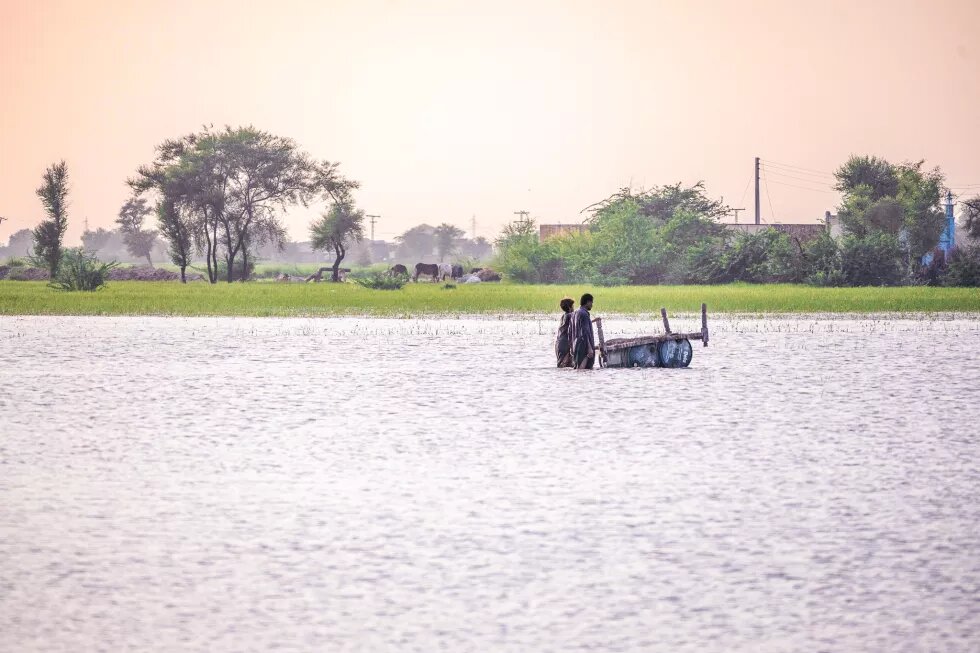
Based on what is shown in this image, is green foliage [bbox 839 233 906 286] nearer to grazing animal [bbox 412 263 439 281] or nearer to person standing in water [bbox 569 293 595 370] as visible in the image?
grazing animal [bbox 412 263 439 281]

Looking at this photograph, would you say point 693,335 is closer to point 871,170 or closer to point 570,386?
point 570,386

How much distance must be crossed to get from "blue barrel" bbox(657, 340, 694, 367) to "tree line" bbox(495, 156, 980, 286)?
150ft

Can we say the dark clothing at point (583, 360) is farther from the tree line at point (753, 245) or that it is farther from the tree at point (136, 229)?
the tree at point (136, 229)

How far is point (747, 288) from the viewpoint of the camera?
64.1 m

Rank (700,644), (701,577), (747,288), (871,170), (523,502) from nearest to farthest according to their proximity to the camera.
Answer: (700,644) → (701,577) → (523,502) → (747,288) → (871,170)

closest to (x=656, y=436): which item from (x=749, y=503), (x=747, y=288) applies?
(x=749, y=503)

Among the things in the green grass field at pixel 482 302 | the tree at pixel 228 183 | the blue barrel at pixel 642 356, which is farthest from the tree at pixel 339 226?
the blue barrel at pixel 642 356

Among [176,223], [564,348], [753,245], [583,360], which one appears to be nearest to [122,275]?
[176,223]

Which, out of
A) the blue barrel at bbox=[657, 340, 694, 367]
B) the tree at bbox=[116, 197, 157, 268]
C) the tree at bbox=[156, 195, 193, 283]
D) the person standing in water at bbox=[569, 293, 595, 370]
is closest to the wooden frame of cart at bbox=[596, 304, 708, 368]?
the blue barrel at bbox=[657, 340, 694, 367]

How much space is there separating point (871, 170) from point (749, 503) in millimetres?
81108

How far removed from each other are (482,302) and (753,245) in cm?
2488

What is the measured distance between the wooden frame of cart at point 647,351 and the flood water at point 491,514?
6.87ft

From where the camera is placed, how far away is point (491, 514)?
29.2 ft

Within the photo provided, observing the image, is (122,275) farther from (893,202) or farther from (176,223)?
(893,202)
